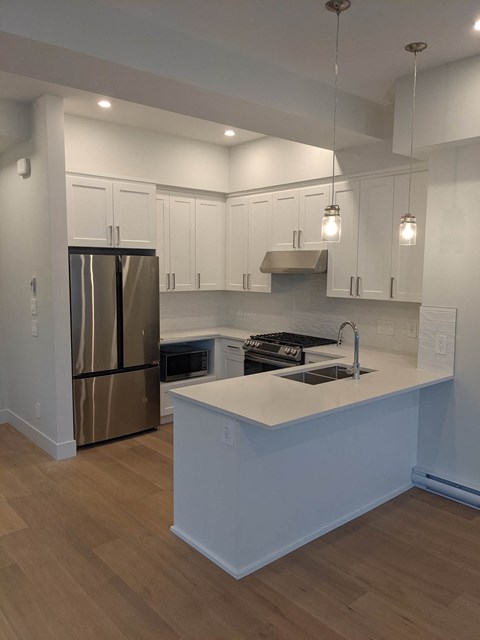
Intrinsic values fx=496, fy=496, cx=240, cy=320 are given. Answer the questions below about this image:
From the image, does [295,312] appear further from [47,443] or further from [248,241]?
[47,443]

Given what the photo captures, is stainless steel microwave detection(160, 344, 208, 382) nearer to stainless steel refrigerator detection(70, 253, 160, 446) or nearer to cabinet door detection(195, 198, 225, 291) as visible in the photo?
stainless steel refrigerator detection(70, 253, 160, 446)

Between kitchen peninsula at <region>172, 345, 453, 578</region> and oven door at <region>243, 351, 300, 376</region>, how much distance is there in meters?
1.07

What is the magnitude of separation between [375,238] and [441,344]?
3.70 ft

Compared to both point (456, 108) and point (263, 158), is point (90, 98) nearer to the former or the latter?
point (263, 158)

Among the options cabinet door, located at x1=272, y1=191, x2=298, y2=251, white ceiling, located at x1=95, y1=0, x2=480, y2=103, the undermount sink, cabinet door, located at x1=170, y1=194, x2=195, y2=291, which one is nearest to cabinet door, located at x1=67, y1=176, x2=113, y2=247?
cabinet door, located at x1=170, y1=194, x2=195, y2=291

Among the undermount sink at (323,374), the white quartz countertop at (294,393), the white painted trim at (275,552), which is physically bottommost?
the white painted trim at (275,552)

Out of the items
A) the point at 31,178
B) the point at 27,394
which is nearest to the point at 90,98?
the point at 31,178

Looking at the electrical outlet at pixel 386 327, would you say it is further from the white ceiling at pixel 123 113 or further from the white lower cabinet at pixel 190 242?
the white ceiling at pixel 123 113

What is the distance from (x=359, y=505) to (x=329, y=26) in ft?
9.28

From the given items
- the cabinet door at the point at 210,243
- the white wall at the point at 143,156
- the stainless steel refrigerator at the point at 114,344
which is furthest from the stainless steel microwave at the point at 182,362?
the white wall at the point at 143,156

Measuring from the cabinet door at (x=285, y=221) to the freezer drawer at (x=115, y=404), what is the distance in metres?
1.75

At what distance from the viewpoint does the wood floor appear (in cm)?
222

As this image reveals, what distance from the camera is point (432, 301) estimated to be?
137 inches

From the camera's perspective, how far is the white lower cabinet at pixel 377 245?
3.90 metres
